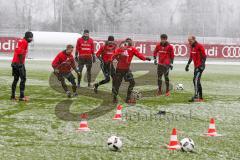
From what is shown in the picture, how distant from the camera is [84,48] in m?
19.9

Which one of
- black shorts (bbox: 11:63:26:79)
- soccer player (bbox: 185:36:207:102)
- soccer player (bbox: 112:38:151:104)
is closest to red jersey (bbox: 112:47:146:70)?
soccer player (bbox: 112:38:151:104)

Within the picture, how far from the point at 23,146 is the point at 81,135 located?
153 cm

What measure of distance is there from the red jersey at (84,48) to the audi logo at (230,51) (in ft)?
106

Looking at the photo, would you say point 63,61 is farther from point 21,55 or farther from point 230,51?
point 230,51

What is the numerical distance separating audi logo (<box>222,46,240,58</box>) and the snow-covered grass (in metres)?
33.1

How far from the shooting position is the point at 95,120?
12.3 m

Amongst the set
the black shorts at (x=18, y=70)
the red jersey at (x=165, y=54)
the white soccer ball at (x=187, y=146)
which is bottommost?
the white soccer ball at (x=187, y=146)

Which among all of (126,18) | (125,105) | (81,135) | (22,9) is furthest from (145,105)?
(22,9)

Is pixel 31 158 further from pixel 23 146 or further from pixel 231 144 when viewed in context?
pixel 231 144

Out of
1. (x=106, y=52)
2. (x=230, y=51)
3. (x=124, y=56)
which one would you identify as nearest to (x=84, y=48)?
(x=106, y=52)

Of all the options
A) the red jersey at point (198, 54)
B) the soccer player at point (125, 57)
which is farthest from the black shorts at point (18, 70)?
the red jersey at point (198, 54)

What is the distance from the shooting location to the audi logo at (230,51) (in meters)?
50.1

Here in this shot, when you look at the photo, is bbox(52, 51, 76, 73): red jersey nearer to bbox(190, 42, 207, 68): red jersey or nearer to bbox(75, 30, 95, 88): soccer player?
bbox(75, 30, 95, 88): soccer player

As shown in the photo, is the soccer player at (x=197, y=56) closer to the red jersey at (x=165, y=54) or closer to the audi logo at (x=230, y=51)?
the red jersey at (x=165, y=54)
